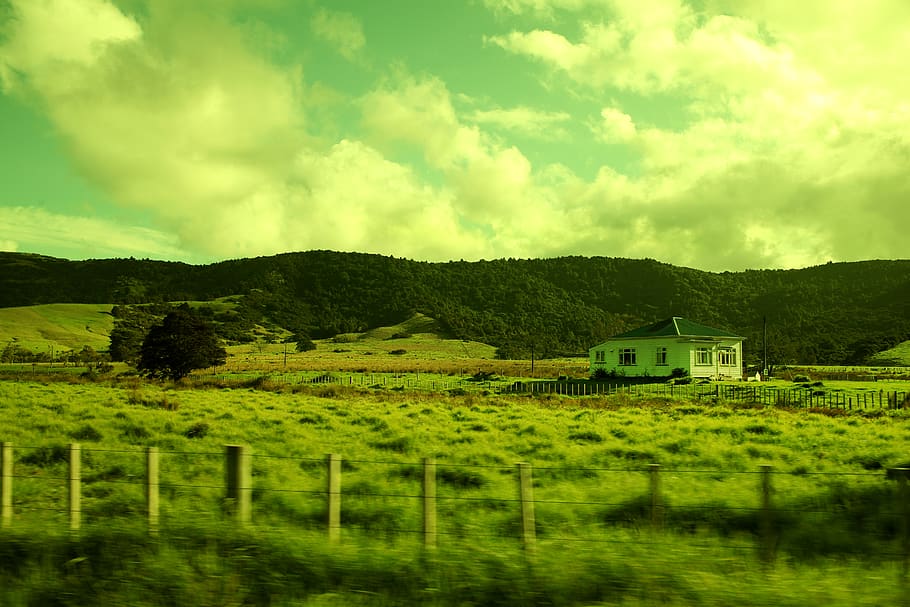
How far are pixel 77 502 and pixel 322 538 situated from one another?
326 cm

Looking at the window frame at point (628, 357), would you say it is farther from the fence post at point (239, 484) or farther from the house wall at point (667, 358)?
the fence post at point (239, 484)

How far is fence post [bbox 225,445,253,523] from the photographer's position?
7.79 m

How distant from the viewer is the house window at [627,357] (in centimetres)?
6462

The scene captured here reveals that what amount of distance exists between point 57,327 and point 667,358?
491 feet

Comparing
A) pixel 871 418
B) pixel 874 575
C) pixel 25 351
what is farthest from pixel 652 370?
pixel 25 351

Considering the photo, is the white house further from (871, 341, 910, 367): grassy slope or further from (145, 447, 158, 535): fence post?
(871, 341, 910, 367): grassy slope

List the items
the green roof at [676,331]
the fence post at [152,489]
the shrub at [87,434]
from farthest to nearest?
the green roof at [676,331] → the shrub at [87,434] → the fence post at [152,489]

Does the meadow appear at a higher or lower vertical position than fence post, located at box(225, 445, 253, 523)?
lower

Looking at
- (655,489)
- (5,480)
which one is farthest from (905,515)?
(5,480)

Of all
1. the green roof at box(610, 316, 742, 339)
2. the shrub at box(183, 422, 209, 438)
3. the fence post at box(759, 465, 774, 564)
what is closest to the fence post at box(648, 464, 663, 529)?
the fence post at box(759, 465, 774, 564)

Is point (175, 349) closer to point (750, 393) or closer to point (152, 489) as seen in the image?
point (750, 393)

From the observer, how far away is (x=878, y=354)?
120625 millimetres

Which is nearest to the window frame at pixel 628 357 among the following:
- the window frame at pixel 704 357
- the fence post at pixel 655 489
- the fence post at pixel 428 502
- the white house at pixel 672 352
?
the white house at pixel 672 352

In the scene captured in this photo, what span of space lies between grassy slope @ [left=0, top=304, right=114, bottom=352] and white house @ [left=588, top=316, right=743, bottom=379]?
114 m
